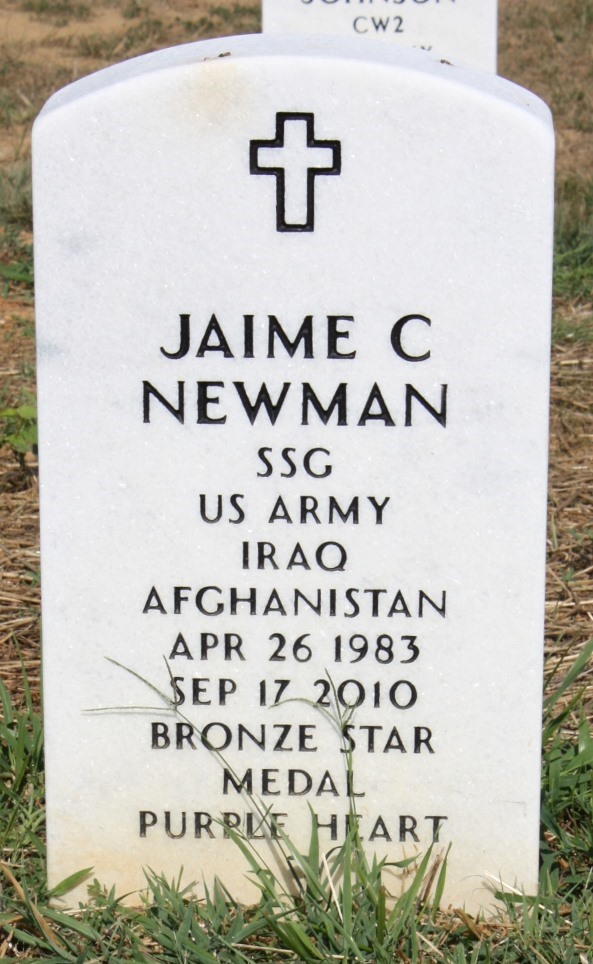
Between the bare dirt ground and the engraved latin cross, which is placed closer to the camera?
the engraved latin cross

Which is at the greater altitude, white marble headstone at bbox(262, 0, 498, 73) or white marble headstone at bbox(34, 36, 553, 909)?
white marble headstone at bbox(262, 0, 498, 73)

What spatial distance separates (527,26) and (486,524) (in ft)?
42.5

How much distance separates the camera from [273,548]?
2.02 meters

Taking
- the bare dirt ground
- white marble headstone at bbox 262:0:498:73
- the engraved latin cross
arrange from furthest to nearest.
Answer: white marble headstone at bbox 262:0:498:73, the bare dirt ground, the engraved latin cross

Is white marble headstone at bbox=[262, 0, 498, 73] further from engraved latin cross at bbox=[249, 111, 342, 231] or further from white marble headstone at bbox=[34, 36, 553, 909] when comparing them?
engraved latin cross at bbox=[249, 111, 342, 231]

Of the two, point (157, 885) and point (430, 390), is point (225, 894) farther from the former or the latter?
point (430, 390)

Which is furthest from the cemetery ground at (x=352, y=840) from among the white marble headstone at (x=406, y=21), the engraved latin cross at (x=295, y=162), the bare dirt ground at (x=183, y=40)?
the white marble headstone at (x=406, y=21)

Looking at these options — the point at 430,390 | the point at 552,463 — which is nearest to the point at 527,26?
the point at 552,463

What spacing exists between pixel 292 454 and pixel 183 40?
11894 mm

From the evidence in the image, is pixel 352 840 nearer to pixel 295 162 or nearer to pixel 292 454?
pixel 292 454

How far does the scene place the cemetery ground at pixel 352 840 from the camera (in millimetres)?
1948

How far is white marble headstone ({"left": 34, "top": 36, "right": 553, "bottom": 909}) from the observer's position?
1.86 meters

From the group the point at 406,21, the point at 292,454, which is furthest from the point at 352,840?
the point at 406,21

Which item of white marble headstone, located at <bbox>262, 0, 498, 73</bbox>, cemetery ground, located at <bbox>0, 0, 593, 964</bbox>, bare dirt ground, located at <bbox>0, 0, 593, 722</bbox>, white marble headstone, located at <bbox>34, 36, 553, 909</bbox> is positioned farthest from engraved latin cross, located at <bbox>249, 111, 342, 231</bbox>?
white marble headstone, located at <bbox>262, 0, 498, 73</bbox>
